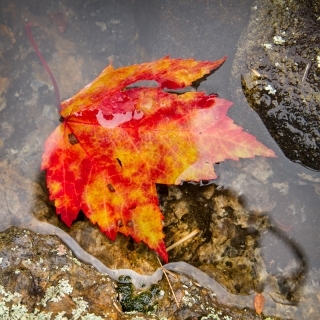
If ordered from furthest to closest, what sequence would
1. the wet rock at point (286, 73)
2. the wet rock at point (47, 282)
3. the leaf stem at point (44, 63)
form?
1. the leaf stem at point (44, 63)
2. the wet rock at point (286, 73)
3. the wet rock at point (47, 282)

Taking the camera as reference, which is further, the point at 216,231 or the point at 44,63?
the point at 44,63

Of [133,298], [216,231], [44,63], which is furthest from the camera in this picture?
[44,63]

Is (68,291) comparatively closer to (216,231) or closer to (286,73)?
(216,231)

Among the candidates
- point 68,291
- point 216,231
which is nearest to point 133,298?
point 68,291

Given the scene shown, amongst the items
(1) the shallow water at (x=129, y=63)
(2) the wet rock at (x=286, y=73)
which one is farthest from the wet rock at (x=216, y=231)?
(2) the wet rock at (x=286, y=73)

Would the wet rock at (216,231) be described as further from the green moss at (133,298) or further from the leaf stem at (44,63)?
the leaf stem at (44,63)

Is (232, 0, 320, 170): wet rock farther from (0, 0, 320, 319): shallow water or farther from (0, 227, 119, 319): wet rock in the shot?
(0, 227, 119, 319): wet rock
